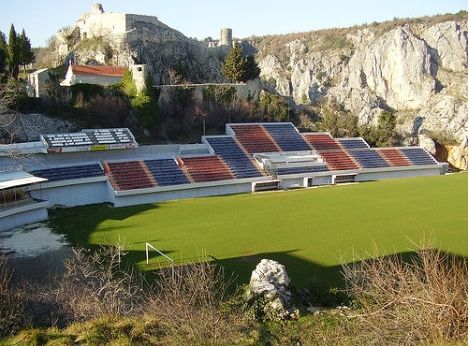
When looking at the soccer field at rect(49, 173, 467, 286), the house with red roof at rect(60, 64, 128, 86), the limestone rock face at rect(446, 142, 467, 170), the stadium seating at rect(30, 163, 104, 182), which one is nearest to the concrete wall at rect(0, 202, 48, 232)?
the soccer field at rect(49, 173, 467, 286)

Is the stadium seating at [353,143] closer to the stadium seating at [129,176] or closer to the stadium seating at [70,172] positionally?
the stadium seating at [129,176]

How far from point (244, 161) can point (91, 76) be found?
14297 millimetres

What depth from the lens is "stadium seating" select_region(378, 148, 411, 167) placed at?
41.2 meters

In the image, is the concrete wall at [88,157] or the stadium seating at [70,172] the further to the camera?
the stadium seating at [70,172]

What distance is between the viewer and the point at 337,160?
39250 mm

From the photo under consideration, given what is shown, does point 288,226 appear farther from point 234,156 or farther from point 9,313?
point 9,313

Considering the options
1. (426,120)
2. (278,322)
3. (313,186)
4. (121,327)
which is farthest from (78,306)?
(426,120)

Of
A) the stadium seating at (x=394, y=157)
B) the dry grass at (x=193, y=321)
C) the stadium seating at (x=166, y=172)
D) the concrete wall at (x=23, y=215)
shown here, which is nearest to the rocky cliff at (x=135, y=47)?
the stadium seating at (x=166, y=172)

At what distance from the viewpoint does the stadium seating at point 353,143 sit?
139ft

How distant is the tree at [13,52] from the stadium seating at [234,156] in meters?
15.8

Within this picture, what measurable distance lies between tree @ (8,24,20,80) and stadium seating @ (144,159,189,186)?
14.0m

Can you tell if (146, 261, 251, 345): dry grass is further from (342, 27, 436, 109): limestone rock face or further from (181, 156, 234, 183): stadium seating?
(342, 27, 436, 109): limestone rock face

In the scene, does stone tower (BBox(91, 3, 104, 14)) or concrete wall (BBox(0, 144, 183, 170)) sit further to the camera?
stone tower (BBox(91, 3, 104, 14))

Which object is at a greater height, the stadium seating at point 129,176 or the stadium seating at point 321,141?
the stadium seating at point 321,141
